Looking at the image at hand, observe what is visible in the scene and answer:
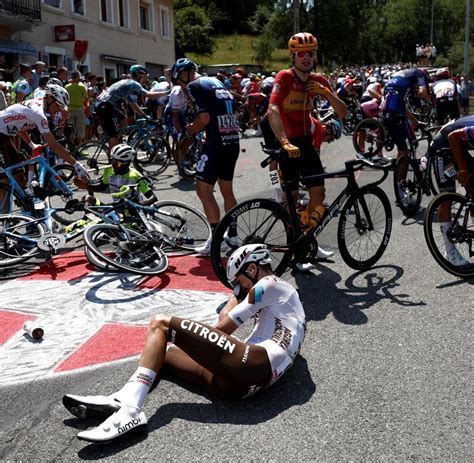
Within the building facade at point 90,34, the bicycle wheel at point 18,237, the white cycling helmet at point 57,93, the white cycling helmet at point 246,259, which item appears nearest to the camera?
the white cycling helmet at point 246,259

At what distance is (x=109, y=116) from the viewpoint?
12.3m

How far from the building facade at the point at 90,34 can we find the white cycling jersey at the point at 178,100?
13.1 metres

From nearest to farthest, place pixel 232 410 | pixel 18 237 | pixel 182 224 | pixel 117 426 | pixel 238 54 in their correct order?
pixel 117 426
pixel 232 410
pixel 18 237
pixel 182 224
pixel 238 54

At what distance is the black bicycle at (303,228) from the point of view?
5691mm

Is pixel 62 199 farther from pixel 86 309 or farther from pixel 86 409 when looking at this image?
pixel 86 409

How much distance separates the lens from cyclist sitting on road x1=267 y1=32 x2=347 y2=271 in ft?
20.7

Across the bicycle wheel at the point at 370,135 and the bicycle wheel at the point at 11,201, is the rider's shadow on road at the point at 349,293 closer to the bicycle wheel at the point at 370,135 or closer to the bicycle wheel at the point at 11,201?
the bicycle wheel at the point at 11,201

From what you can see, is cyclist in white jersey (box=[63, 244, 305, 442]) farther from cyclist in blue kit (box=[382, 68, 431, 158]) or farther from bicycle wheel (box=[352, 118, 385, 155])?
bicycle wheel (box=[352, 118, 385, 155])

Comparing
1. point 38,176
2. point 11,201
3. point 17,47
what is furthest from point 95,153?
point 17,47

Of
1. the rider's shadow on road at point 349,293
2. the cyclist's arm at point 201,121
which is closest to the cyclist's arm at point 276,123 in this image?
the cyclist's arm at point 201,121

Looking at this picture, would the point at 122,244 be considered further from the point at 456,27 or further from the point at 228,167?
the point at 456,27

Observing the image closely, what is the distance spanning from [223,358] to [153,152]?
10.3 meters

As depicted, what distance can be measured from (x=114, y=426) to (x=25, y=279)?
361 centimetres

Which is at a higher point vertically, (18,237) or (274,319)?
(18,237)
